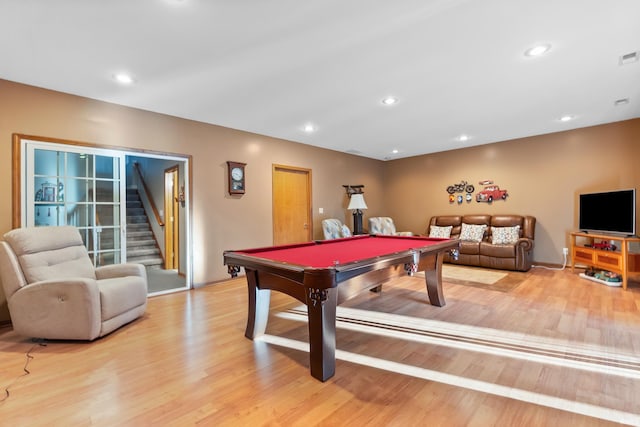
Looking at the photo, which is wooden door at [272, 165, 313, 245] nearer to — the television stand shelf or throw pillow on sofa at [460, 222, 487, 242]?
throw pillow on sofa at [460, 222, 487, 242]

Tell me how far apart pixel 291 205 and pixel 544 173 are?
481 cm

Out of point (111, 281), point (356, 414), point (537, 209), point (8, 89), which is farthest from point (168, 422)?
point (537, 209)

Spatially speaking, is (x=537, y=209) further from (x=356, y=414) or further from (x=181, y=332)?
(x=181, y=332)

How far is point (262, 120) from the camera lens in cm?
428

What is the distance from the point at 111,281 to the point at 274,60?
104 inches

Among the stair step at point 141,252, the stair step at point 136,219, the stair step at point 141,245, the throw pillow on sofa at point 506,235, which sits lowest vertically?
the stair step at point 141,252

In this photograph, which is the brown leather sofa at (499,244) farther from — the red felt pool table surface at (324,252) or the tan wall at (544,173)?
the red felt pool table surface at (324,252)

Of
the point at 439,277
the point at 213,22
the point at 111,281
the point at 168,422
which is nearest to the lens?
the point at 168,422

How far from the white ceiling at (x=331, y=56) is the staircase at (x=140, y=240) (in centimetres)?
335

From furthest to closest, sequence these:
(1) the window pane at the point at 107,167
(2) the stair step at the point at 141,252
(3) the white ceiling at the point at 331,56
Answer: (2) the stair step at the point at 141,252 < (1) the window pane at the point at 107,167 < (3) the white ceiling at the point at 331,56

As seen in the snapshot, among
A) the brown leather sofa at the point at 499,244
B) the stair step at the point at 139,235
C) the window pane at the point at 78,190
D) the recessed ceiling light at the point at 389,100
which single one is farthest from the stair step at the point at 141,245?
the brown leather sofa at the point at 499,244

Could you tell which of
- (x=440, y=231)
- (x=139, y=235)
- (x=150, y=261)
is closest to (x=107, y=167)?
(x=150, y=261)

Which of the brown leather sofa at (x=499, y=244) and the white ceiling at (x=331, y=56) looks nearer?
the white ceiling at (x=331, y=56)

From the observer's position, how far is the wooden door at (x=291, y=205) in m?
5.32
